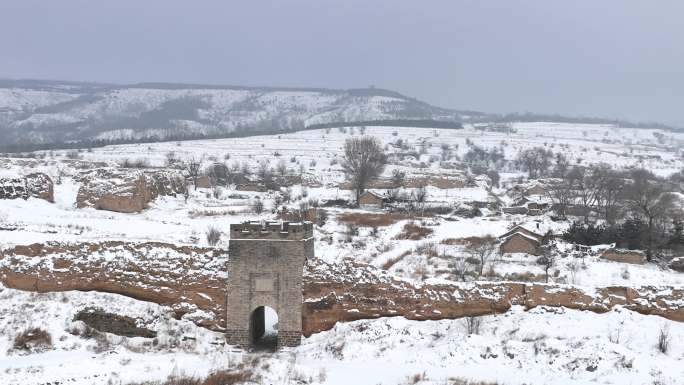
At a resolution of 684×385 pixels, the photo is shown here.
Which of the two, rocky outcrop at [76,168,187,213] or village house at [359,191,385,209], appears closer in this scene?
rocky outcrop at [76,168,187,213]

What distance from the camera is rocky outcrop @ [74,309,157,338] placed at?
17.6 m

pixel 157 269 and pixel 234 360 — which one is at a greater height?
pixel 157 269

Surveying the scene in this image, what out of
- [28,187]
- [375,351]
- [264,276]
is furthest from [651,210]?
[28,187]

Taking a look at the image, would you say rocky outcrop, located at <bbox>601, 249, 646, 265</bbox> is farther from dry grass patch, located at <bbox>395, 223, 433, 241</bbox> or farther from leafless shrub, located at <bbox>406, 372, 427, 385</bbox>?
leafless shrub, located at <bbox>406, 372, 427, 385</bbox>

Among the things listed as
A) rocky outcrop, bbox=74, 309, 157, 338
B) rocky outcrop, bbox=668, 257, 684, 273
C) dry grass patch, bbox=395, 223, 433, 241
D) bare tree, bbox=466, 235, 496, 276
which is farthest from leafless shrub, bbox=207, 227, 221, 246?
rocky outcrop, bbox=668, 257, 684, 273

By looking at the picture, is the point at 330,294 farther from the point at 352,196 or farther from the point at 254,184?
the point at 254,184

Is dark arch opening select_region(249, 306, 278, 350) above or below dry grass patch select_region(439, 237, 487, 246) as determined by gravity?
below

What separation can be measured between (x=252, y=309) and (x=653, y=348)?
37.3 ft

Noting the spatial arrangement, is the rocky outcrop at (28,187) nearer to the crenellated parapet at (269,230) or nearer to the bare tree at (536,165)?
the crenellated parapet at (269,230)

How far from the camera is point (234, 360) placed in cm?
1568

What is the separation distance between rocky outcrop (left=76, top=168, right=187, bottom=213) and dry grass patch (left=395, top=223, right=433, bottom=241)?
1768 centimetres

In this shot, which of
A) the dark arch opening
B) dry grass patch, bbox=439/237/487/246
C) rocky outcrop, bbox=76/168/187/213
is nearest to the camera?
the dark arch opening

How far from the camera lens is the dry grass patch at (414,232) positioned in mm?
35688

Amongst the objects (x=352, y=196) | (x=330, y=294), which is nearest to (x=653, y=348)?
(x=330, y=294)
